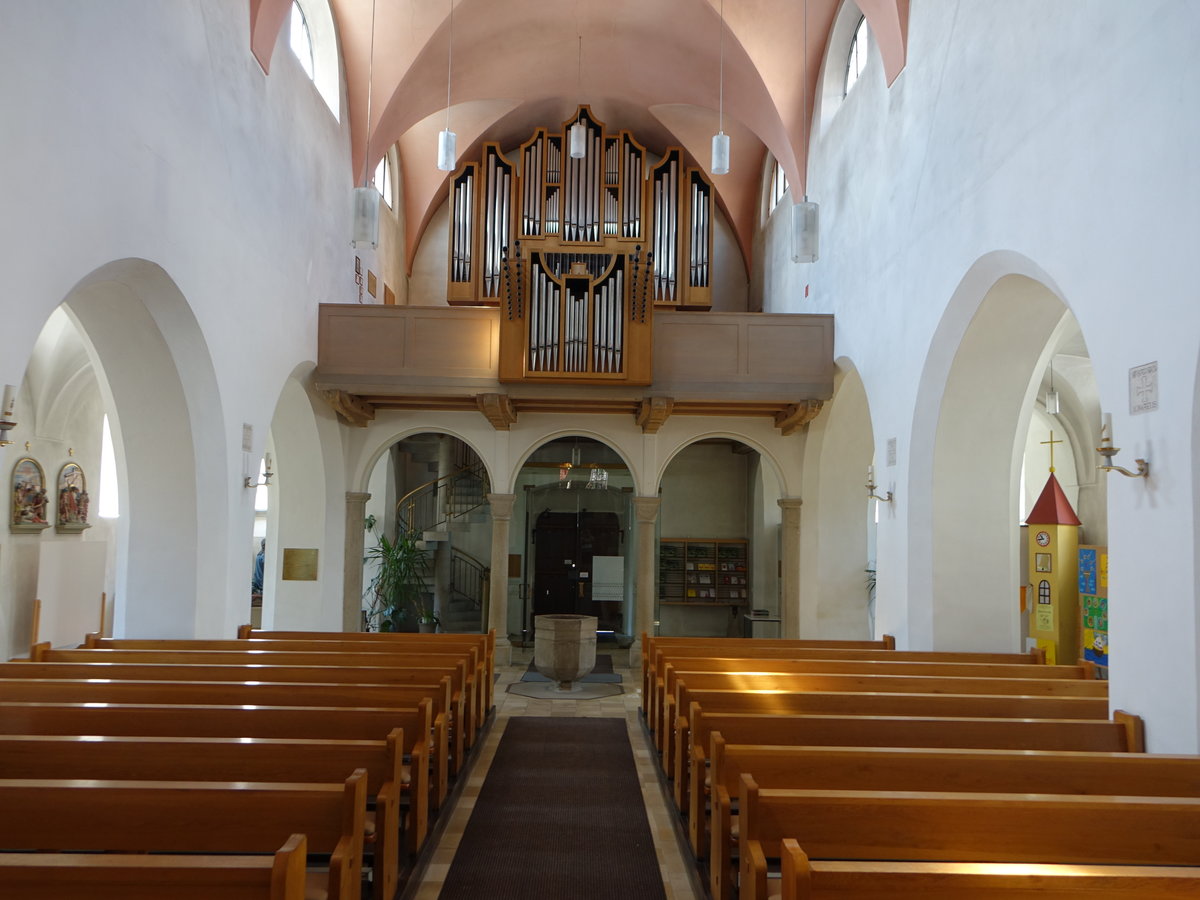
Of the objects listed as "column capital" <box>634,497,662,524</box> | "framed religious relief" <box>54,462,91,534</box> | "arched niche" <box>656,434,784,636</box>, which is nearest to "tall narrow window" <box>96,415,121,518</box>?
"framed religious relief" <box>54,462,91,534</box>

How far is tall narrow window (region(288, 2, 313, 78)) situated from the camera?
388 inches

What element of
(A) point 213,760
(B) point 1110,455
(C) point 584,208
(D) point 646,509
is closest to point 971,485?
(B) point 1110,455

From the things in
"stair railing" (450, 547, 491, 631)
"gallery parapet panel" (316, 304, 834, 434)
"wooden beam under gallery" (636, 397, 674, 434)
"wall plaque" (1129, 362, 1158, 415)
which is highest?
"gallery parapet panel" (316, 304, 834, 434)

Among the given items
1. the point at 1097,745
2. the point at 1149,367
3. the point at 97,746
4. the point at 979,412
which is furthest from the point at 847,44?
the point at 97,746

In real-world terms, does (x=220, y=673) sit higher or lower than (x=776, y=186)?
lower

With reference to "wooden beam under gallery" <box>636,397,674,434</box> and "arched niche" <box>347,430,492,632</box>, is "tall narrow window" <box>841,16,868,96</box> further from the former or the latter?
"arched niche" <box>347,430,492,632</box>

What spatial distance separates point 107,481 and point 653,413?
7.32 m

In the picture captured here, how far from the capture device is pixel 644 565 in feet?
40.5

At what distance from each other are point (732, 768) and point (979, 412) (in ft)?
16.0

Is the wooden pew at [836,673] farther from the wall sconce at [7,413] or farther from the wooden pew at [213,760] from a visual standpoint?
the wall sconce at [7,413]

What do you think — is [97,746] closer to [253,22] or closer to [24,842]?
[24,842]

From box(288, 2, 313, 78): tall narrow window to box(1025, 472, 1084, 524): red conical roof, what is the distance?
9.62 metres

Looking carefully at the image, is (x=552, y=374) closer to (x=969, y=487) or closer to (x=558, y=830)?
(x=969, y=487)

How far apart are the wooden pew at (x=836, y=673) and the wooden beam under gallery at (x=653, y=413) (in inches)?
187
